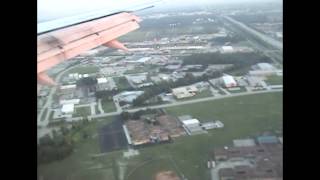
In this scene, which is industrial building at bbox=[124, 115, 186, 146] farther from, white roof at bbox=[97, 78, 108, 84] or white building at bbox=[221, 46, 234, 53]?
white building at bbox=[221, 46, 234, 53]

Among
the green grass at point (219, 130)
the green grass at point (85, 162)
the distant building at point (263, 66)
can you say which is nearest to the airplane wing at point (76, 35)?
the green grass at point (85, 162)

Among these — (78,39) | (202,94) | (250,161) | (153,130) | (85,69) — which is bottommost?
(250,161)

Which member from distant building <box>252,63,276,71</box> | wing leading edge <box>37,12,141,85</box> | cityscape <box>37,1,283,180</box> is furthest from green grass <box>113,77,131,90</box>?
distant building <box>252,63,276,71</box>

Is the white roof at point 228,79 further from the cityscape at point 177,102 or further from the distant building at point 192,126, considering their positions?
the distant building at point 192,126

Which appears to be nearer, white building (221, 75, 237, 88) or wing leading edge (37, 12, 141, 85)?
wing leading edge (37, 12, 141, 85)

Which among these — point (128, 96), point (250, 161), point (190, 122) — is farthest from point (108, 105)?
point (250, 161)

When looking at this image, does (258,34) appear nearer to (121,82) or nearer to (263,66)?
(263,66)
